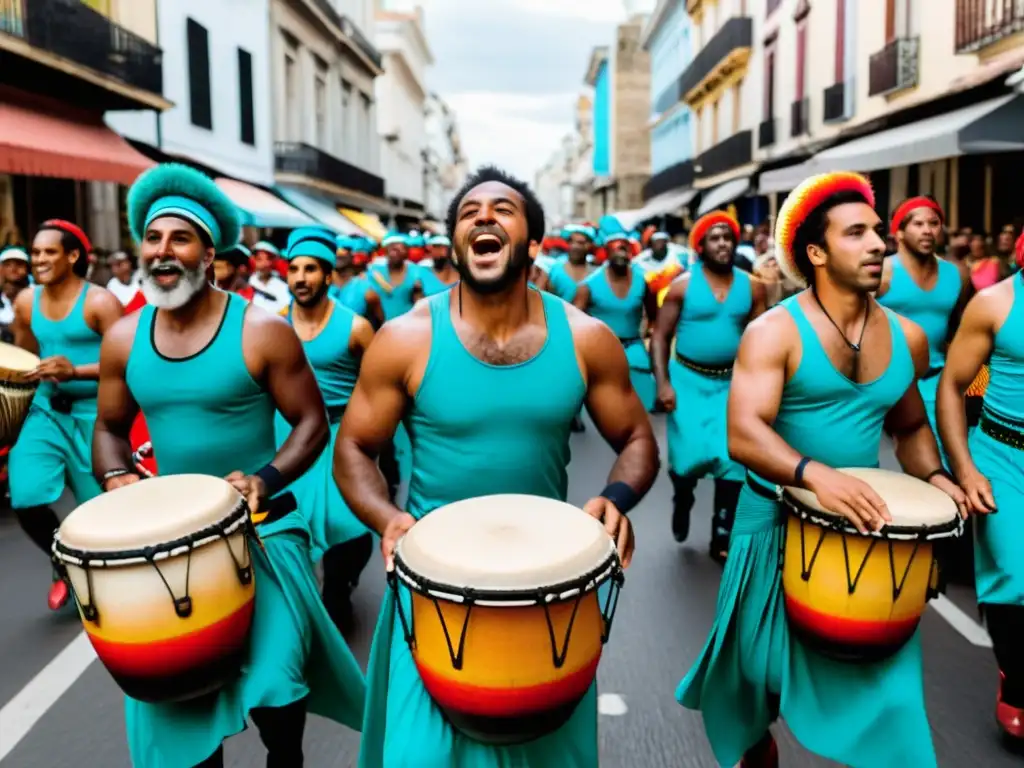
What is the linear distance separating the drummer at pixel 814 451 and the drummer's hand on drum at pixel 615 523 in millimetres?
581

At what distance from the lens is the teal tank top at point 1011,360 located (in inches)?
153

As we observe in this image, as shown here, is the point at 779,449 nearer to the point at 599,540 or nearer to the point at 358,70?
the point at 599,540

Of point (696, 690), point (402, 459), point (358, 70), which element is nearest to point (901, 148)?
point (402, 459)

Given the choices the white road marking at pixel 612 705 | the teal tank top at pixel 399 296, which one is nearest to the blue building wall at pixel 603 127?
the teal tank top at pixel 399 296

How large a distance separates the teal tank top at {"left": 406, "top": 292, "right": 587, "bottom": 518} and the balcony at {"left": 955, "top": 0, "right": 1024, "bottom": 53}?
490 inches

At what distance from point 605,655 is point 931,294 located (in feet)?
9.86

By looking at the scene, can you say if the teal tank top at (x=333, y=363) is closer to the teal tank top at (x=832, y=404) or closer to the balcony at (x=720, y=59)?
the teal tank top at (x=832, y=404)

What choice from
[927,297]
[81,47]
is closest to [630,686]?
[927,297]

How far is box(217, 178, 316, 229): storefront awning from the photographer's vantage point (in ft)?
71.3

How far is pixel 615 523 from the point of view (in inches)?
108

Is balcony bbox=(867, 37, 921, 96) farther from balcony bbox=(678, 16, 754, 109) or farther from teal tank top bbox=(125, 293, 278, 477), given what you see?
teal tank top bbox=(125, 293, 278, 477)

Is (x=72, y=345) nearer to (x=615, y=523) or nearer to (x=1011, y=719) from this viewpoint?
(x=615, y=523)

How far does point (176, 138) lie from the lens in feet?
71.7

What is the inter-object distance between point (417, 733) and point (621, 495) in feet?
2.55
